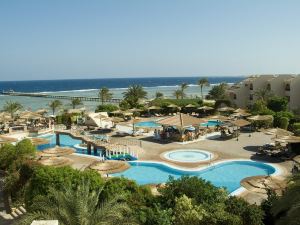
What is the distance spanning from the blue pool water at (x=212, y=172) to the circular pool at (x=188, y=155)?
201 cm

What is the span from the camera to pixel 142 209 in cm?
1330

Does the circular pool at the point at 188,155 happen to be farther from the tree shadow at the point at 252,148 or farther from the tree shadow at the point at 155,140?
the tree shadow at the point at 252,148

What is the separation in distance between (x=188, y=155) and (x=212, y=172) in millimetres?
4570

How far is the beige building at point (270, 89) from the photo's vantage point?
52750 millimetres

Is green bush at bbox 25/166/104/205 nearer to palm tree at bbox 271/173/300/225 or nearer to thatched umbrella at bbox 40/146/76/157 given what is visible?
thatched umbrella at bbox 40/146/76/157

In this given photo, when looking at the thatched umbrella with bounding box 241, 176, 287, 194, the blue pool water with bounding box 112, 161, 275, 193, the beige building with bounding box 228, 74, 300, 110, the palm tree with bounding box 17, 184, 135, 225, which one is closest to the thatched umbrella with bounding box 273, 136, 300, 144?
the blue pool water with bounding box 112, 161, 275, 193

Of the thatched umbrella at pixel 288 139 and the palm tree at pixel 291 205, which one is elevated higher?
the palm tree at pixel 291 205

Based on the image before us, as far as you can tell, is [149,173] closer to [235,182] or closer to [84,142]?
[235,182]

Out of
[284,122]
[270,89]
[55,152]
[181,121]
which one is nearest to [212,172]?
[181,121]

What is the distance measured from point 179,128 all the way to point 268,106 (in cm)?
1862

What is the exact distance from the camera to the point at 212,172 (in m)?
23.7

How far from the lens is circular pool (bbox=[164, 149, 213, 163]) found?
86.4 ft

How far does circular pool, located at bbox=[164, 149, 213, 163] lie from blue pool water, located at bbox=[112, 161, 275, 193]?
2008mm

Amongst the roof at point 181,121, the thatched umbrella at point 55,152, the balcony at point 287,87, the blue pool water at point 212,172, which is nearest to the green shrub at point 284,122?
the roof at point 181,121
